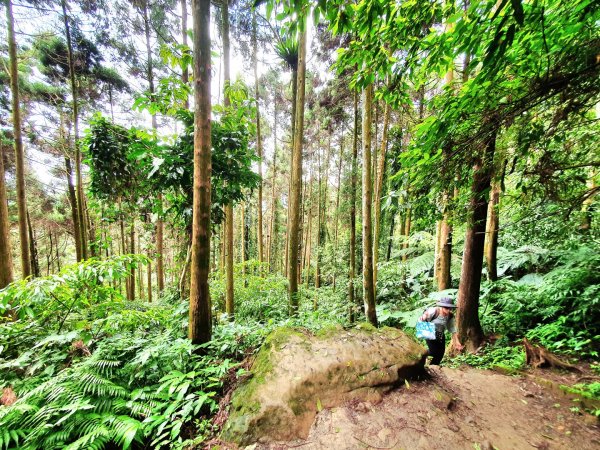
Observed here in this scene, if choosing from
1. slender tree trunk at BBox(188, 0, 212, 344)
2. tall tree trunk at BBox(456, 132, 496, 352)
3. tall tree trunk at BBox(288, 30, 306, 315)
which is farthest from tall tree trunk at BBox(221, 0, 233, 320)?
tall tree trunk at BBox(456, 132, 496, 352)

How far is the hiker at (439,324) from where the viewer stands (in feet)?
13.8

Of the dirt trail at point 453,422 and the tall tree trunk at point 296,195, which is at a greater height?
the tall tree trunk at point 296,195

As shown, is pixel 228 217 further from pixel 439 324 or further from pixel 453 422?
pixel 453 422

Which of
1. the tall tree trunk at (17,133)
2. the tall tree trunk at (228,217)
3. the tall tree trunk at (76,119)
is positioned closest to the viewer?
the tall tree trunk at (228,217)

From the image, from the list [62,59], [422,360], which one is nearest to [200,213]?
[422,360]

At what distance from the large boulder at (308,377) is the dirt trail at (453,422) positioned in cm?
10

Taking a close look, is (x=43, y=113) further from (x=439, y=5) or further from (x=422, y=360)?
(x=422, y=360)

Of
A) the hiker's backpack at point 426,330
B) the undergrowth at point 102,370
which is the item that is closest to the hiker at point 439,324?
the hiker's backpack at point 426,330

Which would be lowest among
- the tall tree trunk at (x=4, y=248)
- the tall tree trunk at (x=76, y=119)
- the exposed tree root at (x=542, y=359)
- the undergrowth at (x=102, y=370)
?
the exposed tree root at (x=542, y=359)

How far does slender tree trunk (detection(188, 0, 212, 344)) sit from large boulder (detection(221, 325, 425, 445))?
0.91 metres

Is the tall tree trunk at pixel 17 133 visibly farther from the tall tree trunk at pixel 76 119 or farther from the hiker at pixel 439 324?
the hiker at pixel 439 324

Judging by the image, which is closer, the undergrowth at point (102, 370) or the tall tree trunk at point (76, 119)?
the undergrowth at point (102, 370)

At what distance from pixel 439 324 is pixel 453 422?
7.52ft

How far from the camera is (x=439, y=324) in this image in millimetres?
4234
